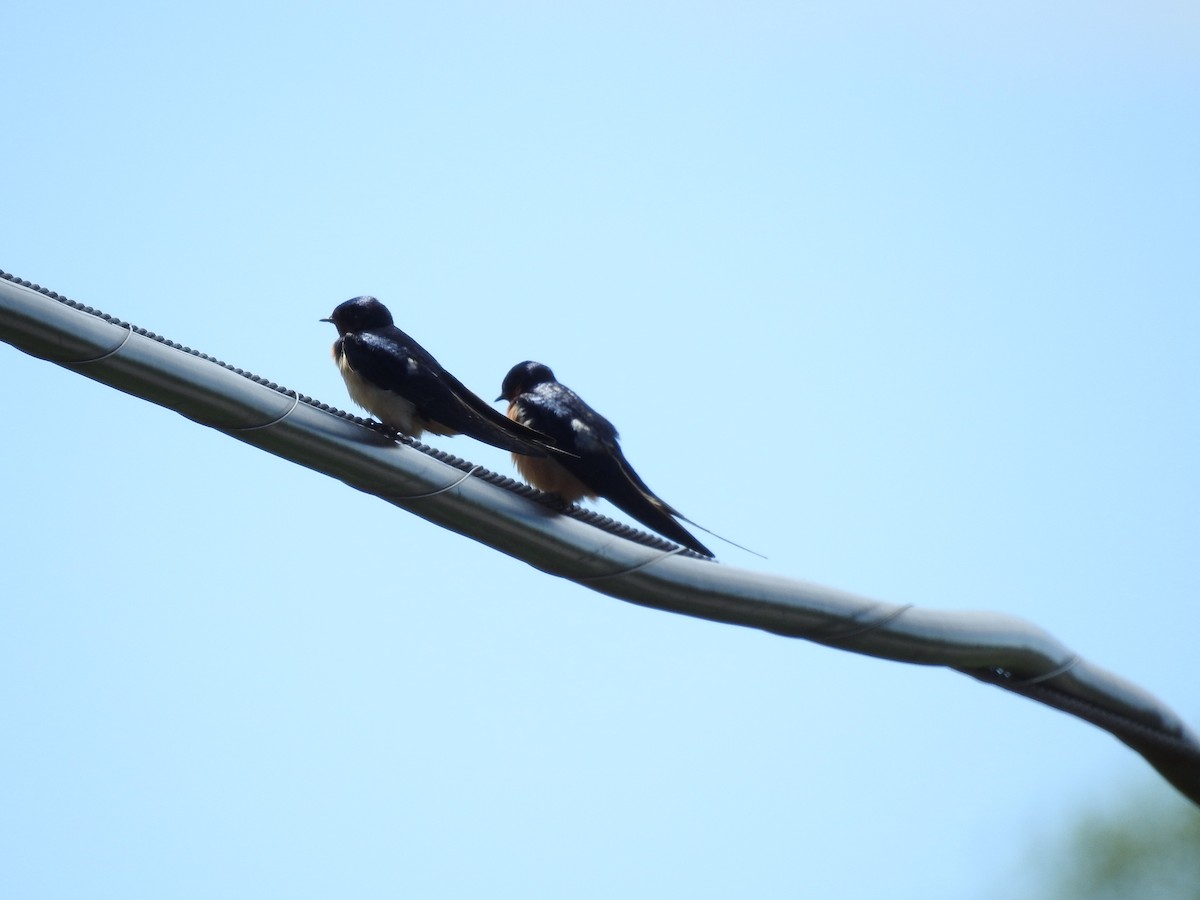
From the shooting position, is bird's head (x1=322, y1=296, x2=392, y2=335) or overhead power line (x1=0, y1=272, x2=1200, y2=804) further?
bird's head (x1=322, y1=296, x2=392, y2=335)

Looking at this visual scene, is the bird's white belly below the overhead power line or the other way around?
the other way around

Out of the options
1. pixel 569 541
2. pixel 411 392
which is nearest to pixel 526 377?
pixel 411 392

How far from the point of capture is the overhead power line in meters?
2.70

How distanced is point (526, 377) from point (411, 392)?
53.1 inches

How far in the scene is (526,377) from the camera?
21.9ft

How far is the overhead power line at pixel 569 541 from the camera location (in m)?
2.70

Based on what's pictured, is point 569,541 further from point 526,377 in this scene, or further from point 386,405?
point 526,377

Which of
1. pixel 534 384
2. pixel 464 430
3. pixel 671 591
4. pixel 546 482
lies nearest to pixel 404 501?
pixel 671 591

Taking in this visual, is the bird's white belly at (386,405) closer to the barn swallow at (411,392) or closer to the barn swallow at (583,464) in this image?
the barn swallow at (411,392)

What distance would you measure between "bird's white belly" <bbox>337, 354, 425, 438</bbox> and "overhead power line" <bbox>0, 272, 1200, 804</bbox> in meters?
2.26

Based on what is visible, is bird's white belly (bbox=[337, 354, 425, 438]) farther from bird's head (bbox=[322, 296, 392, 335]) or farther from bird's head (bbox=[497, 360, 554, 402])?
bird's head (bbox=[497, 360, 554, 402])

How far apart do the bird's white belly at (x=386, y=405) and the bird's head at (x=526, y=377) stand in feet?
3.65

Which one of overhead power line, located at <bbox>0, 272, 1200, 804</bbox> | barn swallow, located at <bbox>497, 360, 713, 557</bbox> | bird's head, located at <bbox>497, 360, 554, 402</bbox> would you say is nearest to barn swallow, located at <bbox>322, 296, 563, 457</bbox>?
barn swallow, located at <bbox>497, 360, 713, 557</bbox>

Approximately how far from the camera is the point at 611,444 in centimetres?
603
